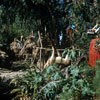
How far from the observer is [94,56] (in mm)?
5414

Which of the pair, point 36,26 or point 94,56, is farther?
Answer: point 36,26

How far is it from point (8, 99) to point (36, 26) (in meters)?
5.94

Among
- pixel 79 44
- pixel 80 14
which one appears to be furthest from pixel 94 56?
pixel 80 14

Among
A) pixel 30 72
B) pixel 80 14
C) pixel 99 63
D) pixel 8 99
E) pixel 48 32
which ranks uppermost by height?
pixel 80 14

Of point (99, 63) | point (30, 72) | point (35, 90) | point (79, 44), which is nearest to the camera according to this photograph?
point (99, 63)

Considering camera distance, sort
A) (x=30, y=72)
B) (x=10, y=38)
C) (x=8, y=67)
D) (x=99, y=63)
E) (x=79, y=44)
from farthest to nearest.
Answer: (x=10, y=38) < (x=8, y=67) < (x=79, y=44) < (x=30, y=72) < (x=99, y=63)

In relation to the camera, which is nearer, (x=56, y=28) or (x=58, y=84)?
(x=58, y=84)

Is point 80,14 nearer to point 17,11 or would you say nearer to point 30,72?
point 17,11

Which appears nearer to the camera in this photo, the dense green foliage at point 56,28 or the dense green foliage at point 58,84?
the dense green foliage at point 58,84

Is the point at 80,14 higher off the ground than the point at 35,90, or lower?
higher

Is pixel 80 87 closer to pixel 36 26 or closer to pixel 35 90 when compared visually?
pixel 35 90

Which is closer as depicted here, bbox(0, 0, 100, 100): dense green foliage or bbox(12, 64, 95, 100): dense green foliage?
bbox(12, 64, 95, 100): dense green foliage

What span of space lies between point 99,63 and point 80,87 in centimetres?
83

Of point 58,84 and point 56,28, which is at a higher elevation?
point 56,28
